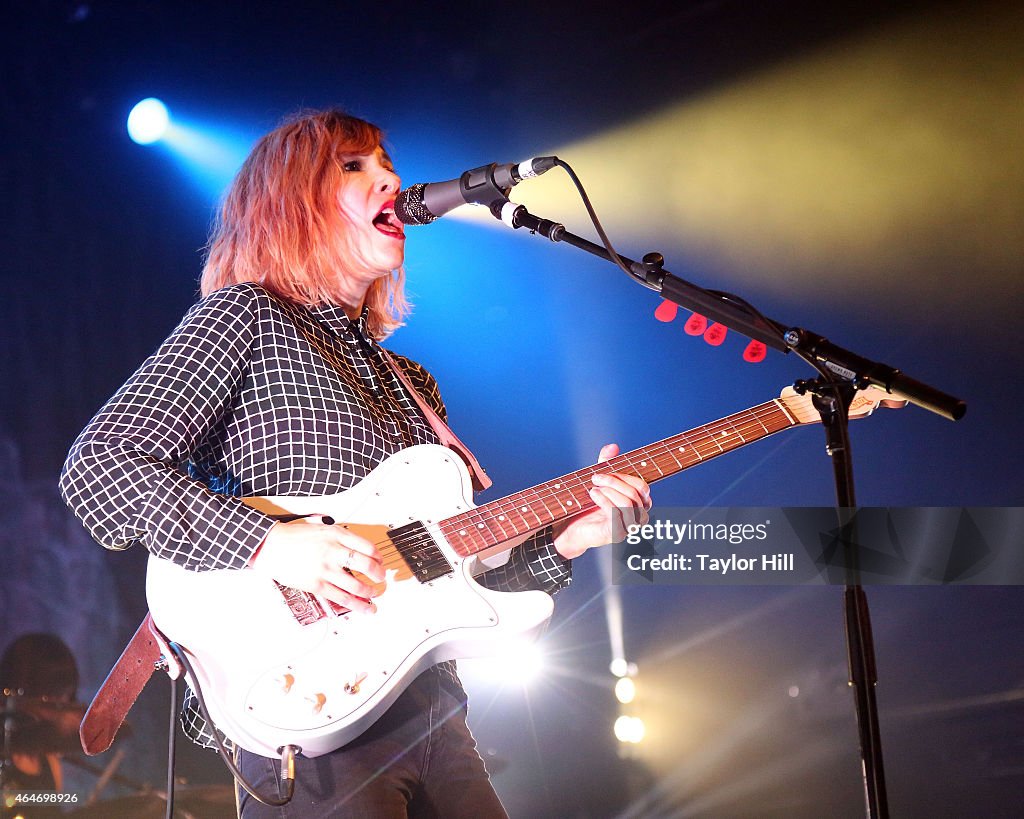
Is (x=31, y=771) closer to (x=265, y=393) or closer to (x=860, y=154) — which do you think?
(x=265, y=393)

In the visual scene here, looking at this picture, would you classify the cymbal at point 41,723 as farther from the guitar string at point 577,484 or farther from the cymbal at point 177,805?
the guitar string at point 577,484

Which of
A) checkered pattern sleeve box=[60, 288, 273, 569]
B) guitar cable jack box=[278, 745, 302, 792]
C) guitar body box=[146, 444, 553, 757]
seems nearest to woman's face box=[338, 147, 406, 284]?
checkered pattern sleeve box=[60, 288, 273, 569]

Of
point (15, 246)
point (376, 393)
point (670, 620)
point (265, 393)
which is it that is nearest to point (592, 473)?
point (376, 393)

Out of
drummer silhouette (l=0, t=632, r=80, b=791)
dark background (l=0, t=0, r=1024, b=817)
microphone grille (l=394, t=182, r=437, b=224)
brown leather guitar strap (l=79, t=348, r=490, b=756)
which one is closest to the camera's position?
brown leather guitar strap (l=79, t=348, r=490, b=756)

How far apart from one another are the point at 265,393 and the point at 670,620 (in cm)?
290

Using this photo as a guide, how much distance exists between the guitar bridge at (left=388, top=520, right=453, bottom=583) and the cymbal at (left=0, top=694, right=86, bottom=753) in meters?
2.64

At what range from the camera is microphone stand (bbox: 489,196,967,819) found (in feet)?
4.99

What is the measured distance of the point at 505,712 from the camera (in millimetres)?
4348

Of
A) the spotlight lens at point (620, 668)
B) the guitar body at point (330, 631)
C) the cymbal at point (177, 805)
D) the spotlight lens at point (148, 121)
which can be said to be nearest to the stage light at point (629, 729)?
the spotlight lens at point (620, 668)

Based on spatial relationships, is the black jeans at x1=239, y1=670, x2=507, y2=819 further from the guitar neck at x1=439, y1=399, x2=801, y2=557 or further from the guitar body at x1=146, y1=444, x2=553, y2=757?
the guitar neck at x1=439, y1=399, x2=801, y2=557

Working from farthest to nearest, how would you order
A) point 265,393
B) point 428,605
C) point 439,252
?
point 439,252, point 265,393, point 428,605

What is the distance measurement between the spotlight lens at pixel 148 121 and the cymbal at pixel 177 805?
2945 millimetres

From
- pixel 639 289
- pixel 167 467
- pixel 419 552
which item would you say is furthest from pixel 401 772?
pixel 639 289

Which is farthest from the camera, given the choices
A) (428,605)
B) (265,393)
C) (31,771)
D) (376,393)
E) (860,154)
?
(860,154)
